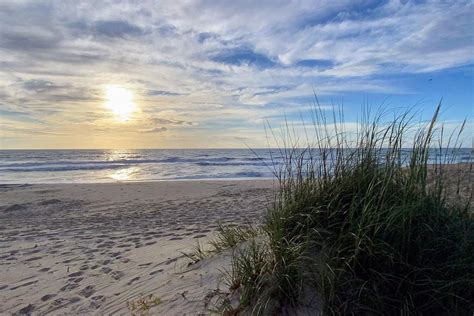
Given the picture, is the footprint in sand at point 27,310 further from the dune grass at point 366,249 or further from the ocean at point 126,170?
the ocean at point 126,170

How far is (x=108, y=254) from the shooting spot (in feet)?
18.4

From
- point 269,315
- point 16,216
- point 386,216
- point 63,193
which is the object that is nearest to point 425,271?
point 386,216

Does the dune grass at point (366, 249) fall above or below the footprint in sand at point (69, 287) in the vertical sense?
above

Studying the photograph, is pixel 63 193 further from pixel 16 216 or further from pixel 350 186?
pixel 350 186

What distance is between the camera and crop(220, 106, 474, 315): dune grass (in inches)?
109

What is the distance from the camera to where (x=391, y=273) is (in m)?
2.82

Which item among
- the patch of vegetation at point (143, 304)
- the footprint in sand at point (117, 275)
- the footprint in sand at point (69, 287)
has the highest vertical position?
the patch of vegetation at point (143, 304)

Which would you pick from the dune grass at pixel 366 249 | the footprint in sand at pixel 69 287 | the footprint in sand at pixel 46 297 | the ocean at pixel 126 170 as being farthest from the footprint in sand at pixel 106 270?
the ocean at pixel 126 170

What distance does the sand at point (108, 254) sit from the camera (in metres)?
3.77

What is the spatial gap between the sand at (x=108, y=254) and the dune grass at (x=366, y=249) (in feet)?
2.62

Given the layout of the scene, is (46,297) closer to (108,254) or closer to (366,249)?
(108,254)

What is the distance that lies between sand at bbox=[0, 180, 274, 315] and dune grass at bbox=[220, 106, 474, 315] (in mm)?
800

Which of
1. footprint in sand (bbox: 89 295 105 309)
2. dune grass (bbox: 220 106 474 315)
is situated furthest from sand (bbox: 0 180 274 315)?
dune grass (bbox: 220 106 474 315)

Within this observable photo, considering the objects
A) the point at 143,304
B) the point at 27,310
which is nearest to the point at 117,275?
the point at 27,310
